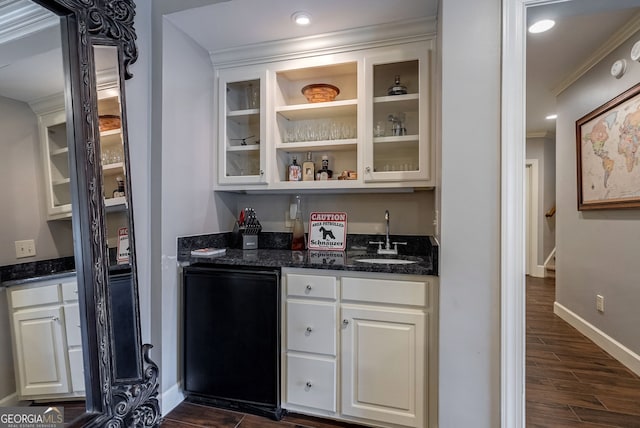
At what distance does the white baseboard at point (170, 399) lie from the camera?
5.91ft

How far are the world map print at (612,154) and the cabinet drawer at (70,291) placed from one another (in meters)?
3.48

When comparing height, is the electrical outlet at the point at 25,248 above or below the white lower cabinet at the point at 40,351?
above

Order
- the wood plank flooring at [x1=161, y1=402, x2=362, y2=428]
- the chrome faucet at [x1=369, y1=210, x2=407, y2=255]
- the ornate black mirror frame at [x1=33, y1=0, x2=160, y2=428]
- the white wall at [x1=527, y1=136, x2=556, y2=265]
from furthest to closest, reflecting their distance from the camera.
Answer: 1. the white wall at [x1=527, y1=136, x2=556, y2=265]
2. the chrome faucet at [x1=369, y1=210, x2=407, y2=255]
3. the wood plank flooring at [x1=161, y1=402, x2=362, y2=428]
4. the ornate black mirror frame at [x1=33, y1=0, x2=160, y2=428]

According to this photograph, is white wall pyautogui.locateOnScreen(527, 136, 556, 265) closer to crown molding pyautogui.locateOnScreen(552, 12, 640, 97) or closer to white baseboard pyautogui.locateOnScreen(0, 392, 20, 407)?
crown molding pyautogui.locateOnScreen(552, 12, 640, 97)

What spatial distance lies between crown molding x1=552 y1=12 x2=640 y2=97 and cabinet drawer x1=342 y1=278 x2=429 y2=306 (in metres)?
2.48

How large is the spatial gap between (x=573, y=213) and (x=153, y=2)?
13.0 feet

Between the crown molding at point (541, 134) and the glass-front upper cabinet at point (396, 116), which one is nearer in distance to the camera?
the glass-front upper cabinet at point (396, 116)

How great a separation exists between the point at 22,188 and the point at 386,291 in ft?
5.34

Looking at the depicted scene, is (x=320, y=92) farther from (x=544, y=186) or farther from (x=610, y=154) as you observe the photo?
(x=544, y=186)

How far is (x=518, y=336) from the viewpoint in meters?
1.32

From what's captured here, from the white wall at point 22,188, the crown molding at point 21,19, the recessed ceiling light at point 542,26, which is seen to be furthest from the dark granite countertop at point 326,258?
the recessed ceiling light at point 542,26

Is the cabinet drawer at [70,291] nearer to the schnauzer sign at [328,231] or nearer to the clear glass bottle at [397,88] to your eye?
the schnauzer sign at [328,231]

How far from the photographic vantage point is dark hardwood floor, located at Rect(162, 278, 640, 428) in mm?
1726

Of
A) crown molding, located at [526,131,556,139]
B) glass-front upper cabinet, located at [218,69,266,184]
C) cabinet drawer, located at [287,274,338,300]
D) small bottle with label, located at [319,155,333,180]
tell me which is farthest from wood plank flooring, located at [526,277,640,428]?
crown molding, located at [526,131,556,139]
